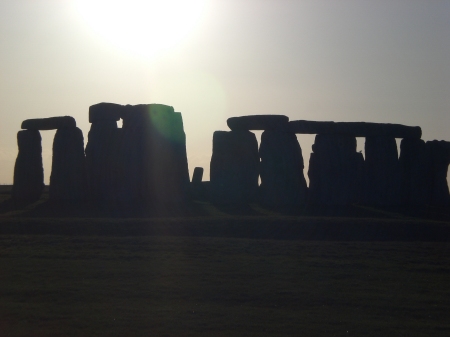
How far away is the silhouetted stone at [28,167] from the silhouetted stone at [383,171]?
1528cm

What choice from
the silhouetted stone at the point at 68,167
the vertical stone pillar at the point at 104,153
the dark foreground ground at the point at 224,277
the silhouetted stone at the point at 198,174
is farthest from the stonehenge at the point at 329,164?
the dark foreground ground at the point at 224,277

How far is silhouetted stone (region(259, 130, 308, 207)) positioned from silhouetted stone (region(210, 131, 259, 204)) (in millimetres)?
788

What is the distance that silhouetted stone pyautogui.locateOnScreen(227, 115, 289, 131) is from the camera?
3108 cm

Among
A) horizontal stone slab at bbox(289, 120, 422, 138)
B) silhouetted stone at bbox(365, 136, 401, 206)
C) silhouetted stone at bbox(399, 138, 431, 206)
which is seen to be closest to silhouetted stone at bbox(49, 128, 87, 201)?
horizontal stone slab at bbox(289, 120, 422, 138)

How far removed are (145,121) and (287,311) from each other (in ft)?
64.8

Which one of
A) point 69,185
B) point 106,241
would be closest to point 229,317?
point 106,241

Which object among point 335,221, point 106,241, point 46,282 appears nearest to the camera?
point 46,282

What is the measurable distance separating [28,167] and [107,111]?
5.62 meters

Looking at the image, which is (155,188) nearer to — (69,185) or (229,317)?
(69,185)

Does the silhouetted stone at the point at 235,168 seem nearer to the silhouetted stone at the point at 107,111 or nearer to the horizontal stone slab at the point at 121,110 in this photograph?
the horizontal stone slab at the point at 121,110

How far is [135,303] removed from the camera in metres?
12.3

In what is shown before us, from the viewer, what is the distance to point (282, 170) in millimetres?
31188

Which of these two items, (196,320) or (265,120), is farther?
(265,120)

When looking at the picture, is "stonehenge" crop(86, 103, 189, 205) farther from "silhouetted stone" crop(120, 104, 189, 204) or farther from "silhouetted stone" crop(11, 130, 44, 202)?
"silhouetted stone" crop(11, 130, 44, 202)
